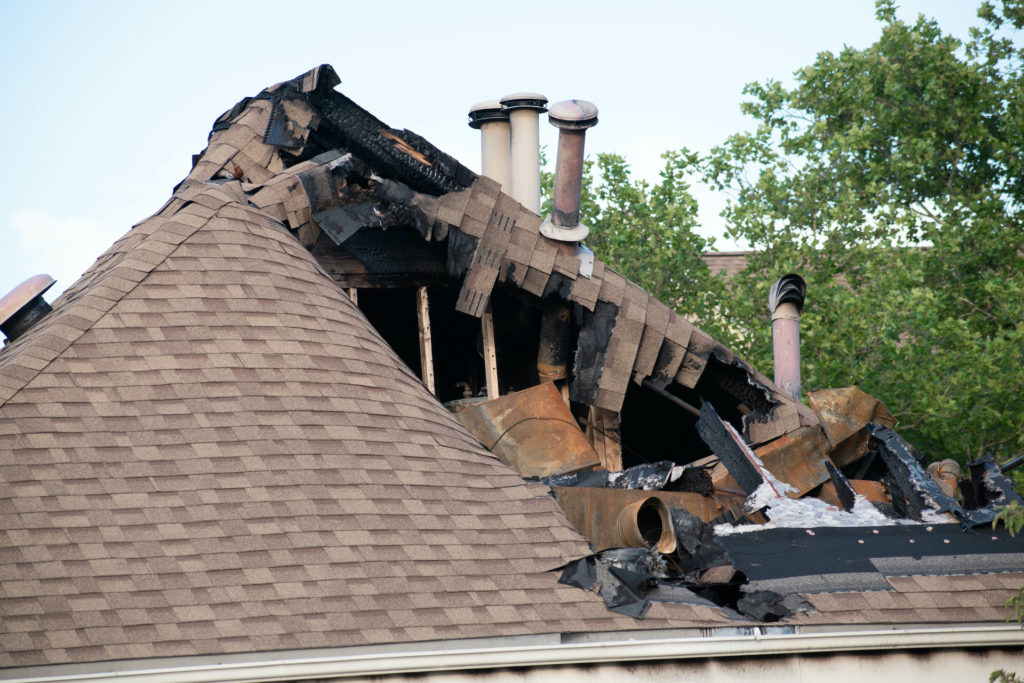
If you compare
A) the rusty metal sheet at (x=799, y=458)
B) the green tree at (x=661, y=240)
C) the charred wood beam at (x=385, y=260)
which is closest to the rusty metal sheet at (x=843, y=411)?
the rusty metal sheet at (x=799, y=458)

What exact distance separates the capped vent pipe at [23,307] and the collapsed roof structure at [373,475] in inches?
5.4

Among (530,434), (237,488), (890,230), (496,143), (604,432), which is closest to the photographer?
(237,488)

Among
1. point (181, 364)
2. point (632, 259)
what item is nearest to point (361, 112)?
point (181, 364)

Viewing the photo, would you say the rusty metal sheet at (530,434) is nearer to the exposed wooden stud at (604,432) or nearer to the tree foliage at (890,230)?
the exposed wooden stud at (604,432)

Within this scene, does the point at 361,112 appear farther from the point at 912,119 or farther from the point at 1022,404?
the point at 912,119

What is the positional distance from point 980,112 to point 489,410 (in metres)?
21.5

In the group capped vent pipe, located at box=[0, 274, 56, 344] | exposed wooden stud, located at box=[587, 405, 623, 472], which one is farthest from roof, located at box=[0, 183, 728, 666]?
exposed wooden stud, located at box=[587, 405, 623, 472]

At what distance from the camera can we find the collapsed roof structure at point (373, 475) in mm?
6211

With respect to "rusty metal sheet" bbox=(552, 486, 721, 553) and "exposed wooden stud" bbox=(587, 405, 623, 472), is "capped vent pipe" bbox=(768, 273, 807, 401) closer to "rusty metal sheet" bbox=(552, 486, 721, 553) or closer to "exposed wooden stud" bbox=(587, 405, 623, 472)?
"exposed wooden stud" bbox=(587, 405, 623, 472)

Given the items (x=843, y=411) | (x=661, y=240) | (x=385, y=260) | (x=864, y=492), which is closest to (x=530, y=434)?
(x=385, y=260)

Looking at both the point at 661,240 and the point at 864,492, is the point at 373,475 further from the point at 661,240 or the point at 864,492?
the point at 661,240

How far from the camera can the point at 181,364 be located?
748cm

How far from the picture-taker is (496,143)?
42.2 feet

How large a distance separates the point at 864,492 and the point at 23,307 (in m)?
7.32
